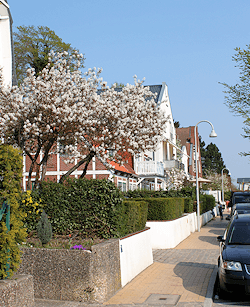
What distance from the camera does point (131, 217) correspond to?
10.6 metres

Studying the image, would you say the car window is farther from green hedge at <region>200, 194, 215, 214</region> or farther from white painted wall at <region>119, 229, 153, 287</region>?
green hedge at <region>200, 194, 215, 214</region>

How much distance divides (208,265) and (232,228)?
121 inches

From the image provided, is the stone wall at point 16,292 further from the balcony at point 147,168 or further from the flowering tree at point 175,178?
the flowering tree at point 175,178

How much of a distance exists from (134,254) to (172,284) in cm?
133

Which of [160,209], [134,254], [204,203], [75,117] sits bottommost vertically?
[134,254]

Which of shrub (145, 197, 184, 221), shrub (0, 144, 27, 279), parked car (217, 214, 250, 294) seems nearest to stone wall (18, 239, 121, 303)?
shrub (0, 144, 27, 279)

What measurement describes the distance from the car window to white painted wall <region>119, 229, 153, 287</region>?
2455 millimetres

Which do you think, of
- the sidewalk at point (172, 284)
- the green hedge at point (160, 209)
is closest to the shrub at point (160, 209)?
the green hedge at point (160, 209)

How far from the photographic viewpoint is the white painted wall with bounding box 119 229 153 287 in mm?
9102

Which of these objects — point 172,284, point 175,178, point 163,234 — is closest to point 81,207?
point 172,284

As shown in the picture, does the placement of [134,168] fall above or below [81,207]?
above

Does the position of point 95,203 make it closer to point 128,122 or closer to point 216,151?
point 128,122

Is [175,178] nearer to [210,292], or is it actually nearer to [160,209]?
[160,209]

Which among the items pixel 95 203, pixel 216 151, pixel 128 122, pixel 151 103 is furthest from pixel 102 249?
pixel 216 151
